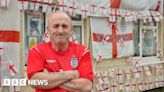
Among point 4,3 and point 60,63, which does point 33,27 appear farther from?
point 60,63

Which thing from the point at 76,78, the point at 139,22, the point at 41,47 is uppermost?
the point at 139,22

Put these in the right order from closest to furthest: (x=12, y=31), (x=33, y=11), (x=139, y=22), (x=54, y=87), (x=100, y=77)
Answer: (x=54, y=87), (x=12, y=31), (x=33, y=11), (x=100, y=77), (x=139, y=22)

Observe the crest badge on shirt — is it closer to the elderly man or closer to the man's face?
the elderly man

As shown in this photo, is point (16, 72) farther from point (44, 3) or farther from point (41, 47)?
point (41, 47)

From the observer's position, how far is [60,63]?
2443mm

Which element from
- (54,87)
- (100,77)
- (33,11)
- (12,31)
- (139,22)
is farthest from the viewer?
(139,22)

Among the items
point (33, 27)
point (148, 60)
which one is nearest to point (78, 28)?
point (33, 27)

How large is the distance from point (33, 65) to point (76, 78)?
0.35 meters

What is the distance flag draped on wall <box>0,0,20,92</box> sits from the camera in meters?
4.05

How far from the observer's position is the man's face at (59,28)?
2.47 m

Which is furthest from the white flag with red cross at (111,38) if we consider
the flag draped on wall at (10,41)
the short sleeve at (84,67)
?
the short sleeve at (84,67)

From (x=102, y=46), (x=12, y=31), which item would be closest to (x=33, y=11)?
(x=12, y=31)

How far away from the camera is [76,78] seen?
2.49 meters

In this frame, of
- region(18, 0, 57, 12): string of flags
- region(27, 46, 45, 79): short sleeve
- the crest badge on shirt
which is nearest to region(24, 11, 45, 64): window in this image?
region(18, 0, 57, 12): string of flags
